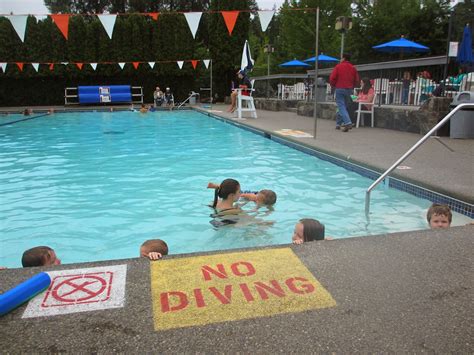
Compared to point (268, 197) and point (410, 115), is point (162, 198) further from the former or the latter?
point (410, 115)

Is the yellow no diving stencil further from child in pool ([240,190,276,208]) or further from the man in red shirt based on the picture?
the man in red shirt

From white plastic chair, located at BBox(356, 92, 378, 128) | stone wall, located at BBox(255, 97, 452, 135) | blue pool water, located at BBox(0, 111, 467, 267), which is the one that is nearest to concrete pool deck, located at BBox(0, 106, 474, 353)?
blue pool water, located at BBox(0, 111, 467, 267)

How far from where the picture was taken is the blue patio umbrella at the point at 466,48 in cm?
848

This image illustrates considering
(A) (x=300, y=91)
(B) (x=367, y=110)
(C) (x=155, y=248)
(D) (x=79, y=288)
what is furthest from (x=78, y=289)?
(A) (x=300, y=91)

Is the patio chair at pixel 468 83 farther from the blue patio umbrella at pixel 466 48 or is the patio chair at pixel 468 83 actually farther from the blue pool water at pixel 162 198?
the blue pool water at pixel 162 198

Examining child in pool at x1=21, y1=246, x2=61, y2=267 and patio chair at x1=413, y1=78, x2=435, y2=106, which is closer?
child in pool at x1=21, y1=246, x2=61, y2=267

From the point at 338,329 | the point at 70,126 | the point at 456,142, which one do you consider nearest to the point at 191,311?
the point at 338,329

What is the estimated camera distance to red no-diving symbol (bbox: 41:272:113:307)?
7.02ft

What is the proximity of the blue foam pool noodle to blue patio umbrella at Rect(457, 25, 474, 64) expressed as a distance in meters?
9.04

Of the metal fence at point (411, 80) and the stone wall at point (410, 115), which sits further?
the metal fence at point (411, 80)

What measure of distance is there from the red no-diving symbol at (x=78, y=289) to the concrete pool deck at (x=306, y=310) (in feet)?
0.05

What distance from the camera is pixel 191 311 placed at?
6.79ft

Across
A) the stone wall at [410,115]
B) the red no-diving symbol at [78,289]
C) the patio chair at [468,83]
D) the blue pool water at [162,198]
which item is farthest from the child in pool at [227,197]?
the patio chair at [468,83]

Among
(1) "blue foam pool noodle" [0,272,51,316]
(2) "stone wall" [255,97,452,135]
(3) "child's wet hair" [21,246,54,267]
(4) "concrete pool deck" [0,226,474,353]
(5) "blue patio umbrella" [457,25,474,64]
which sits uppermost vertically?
(5) "blue patio umbrella" [457,25,474,64]
